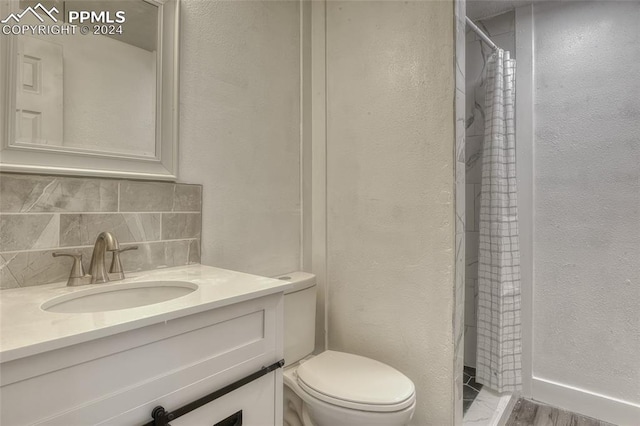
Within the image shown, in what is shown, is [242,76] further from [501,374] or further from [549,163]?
[501,374]

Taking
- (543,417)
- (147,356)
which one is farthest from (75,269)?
(543,417)

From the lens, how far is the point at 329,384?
1288mm

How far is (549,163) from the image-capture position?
2.05 metres

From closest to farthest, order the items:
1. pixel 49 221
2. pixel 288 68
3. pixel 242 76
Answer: pixel 49 221 < pixel 242 76 < pixel 288 68

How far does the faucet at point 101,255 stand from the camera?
39.5 inches

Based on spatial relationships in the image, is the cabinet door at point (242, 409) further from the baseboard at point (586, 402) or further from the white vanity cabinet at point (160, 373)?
the baseboard at point (586, 402)

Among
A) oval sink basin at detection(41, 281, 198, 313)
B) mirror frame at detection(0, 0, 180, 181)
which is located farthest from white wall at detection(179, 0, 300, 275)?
oval sink basin at detection(41, 281, 198, 313)

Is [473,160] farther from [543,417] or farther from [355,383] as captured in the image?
[355,383]

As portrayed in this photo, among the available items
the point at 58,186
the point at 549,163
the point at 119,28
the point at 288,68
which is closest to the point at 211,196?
the point at 58,186

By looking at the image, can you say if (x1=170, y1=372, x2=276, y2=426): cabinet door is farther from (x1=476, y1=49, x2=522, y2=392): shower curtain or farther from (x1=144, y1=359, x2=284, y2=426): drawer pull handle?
(x1=476, y1=49, x2=522, y2=392): shower curtain

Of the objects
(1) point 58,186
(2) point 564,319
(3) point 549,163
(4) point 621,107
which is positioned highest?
(4) point 621,107

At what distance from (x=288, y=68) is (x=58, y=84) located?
1.02 meters

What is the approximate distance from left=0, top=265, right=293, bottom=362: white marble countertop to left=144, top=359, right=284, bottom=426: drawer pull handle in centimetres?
20

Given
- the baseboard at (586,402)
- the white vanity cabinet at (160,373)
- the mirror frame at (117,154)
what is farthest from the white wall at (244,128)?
the baseboard at (586,402)
